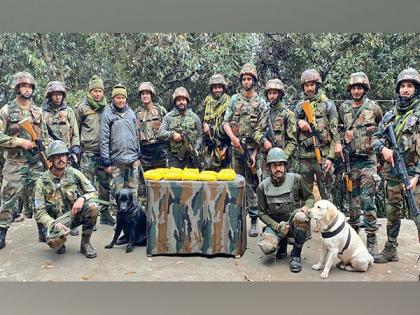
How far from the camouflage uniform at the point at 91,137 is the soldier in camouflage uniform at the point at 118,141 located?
0.70ft

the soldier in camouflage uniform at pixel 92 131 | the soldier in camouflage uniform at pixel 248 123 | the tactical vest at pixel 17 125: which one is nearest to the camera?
the tactical vest at pixel 17 125

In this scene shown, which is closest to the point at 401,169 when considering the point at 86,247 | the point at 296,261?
the point at 296,261

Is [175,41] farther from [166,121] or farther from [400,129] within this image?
[400,129]

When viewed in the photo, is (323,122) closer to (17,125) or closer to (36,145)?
(36,145)

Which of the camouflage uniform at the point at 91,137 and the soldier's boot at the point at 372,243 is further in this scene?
the camouflage uniform at the point at 91,137

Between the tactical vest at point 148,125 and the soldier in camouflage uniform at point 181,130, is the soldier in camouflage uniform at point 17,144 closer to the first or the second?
the tactical vest at point 148,125

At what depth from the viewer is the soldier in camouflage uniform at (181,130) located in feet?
21.5

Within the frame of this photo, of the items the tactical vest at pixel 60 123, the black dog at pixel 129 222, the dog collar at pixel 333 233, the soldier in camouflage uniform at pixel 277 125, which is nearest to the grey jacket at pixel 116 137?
the tactical vest at pixel 60 123

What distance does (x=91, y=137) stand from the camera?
21.2 feet

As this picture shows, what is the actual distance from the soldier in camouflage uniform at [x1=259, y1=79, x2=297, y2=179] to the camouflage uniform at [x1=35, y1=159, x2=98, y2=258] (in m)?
1.97

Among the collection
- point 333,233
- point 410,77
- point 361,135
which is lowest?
point 333,233

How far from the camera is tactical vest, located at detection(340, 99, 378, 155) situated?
5805 millimetres

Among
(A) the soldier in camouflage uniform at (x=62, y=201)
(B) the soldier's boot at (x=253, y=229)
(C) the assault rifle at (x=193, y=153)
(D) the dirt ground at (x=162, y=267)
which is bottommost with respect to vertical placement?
(D) the dirt ground at (x=162, y=267)

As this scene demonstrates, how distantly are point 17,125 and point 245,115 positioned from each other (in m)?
2.52
